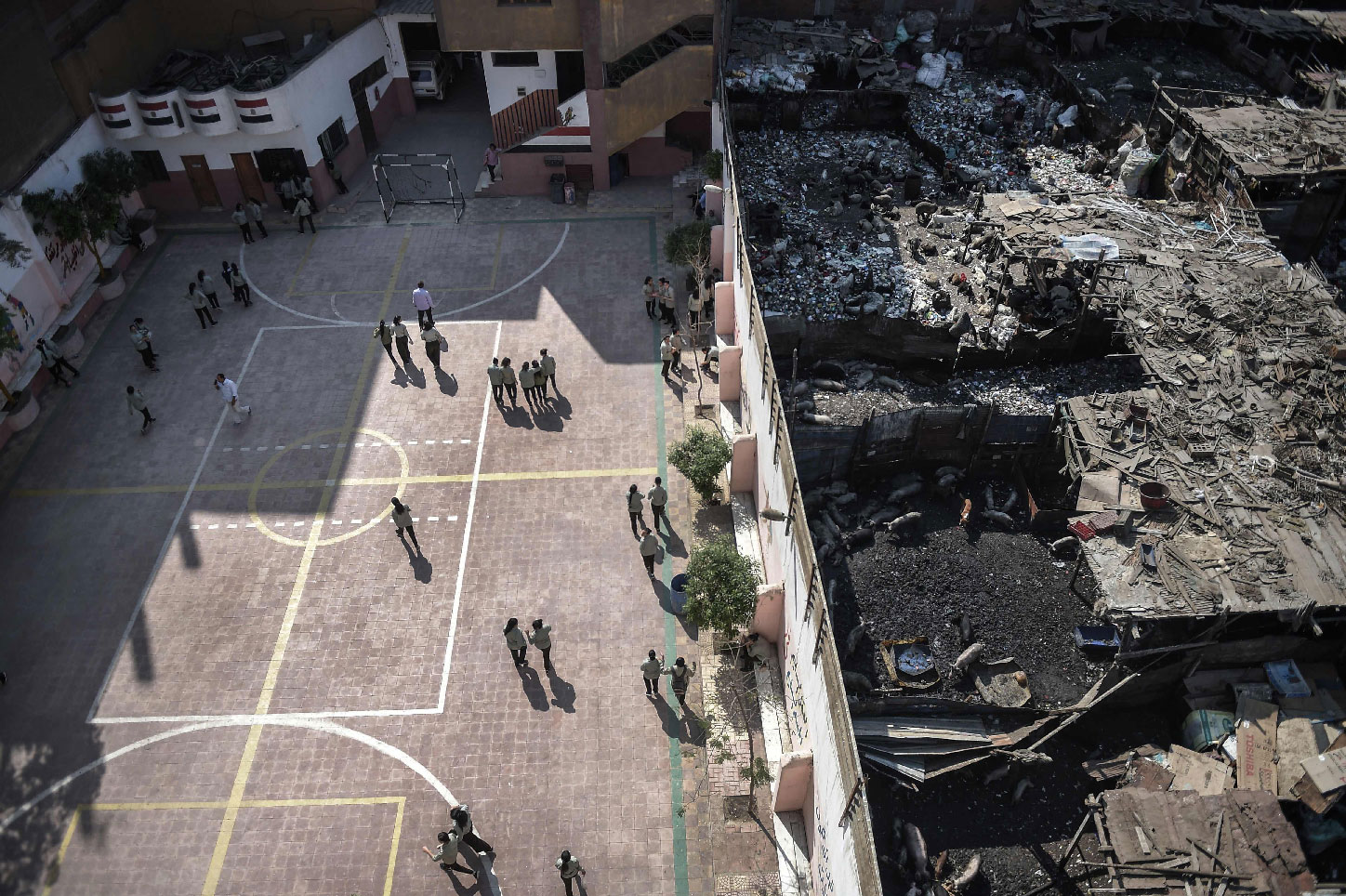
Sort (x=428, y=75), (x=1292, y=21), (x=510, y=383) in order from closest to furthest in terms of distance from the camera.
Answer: (x=510, y=383) → (x=1292, y=21) → (x=428, y=75)

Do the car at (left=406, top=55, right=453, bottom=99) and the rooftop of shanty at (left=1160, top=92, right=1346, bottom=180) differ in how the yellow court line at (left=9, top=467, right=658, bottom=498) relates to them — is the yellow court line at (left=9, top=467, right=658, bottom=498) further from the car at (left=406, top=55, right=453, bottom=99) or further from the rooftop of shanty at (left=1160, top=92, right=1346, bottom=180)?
the car at (left=406, top=55, right=453, bottom=99)

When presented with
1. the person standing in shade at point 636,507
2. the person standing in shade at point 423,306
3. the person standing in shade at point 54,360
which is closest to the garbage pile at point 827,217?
the person standing in shade at point 636,507

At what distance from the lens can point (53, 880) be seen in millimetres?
14844

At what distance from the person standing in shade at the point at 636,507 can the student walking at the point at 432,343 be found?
7748mm

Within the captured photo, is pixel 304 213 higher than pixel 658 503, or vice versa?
pixel 304 213

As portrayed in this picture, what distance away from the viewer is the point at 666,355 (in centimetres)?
2403

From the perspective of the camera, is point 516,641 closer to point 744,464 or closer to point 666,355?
point 744,464

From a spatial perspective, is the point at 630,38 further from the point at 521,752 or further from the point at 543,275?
the point at 521,752

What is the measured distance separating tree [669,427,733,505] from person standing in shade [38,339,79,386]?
17.6m

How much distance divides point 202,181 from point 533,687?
24261mm

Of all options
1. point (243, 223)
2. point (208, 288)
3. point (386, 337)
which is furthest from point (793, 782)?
point (243, 223)

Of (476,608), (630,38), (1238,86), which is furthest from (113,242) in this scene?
(1238,86)

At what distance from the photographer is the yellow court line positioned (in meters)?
21.5

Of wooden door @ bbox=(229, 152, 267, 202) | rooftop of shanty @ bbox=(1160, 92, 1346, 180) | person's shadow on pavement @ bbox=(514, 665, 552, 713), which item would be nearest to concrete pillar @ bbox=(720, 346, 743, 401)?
person's shadow on pavement @ bbox=(514, 665, 552, 713)
